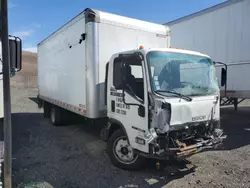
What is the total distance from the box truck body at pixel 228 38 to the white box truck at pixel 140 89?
3204 mm

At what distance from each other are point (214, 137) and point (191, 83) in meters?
1.10

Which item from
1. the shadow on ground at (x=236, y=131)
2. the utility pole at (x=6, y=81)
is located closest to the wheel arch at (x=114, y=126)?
the utility pole at (x=6, y=81)

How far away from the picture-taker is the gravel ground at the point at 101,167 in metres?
4.20

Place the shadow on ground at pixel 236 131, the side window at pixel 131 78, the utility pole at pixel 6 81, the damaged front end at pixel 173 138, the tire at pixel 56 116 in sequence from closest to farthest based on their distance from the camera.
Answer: the utility pole at pixel 6 81 < the damaged front end at pixel 173 138 < the side window at pixel 131 78 < the shadow on ground at pixel 236 131 < the tire at pixel 56 116

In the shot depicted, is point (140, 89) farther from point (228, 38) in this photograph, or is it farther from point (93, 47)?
point (228, 38)

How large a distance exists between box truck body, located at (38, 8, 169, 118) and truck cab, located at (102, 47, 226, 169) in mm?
466

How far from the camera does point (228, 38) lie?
835cm

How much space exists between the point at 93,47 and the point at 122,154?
7.67ft

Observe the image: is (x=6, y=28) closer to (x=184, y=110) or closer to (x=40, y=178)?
(x=40, y=178)

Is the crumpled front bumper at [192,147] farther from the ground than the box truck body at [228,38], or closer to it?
closer to it

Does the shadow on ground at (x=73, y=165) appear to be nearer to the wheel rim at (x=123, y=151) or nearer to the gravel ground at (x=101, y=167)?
the gravel ground at (x=101, y=167)

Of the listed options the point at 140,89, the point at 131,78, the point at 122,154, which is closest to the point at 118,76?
the point at 131,78

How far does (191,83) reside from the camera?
4430mm

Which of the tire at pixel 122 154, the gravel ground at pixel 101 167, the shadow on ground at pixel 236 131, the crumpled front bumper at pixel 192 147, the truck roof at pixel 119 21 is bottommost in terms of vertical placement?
the gravel ground at pixel 101 167
